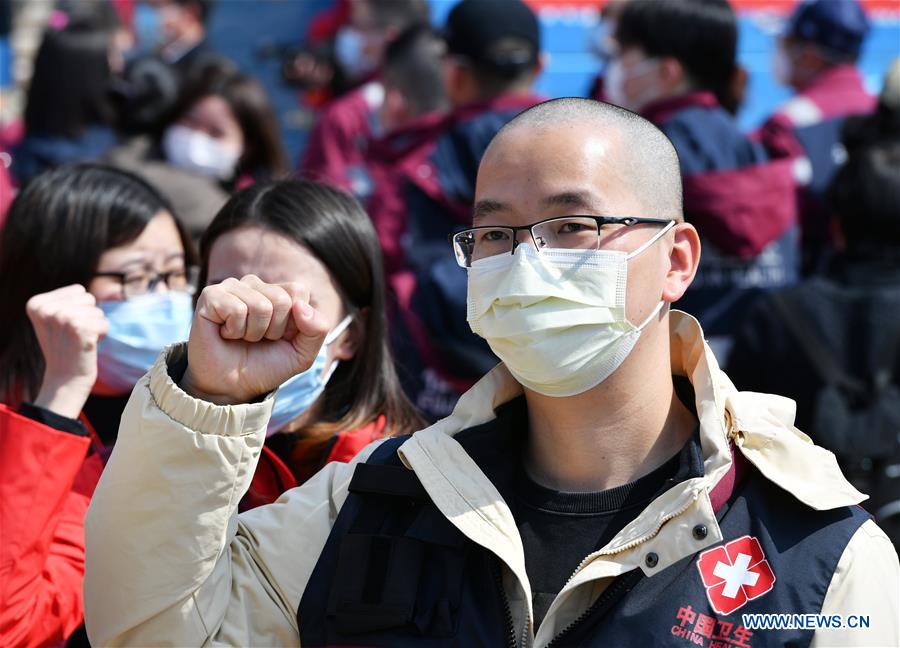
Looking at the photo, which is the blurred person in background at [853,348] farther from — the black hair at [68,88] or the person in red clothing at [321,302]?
the black hair at [68,88]

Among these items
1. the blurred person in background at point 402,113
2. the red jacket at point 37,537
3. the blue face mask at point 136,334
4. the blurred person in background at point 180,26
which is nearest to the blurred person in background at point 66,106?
the blurred person in background at point 180,26

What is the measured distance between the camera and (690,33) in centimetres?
504

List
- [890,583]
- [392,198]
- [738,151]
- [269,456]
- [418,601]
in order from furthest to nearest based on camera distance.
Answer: [392,198]
[738,151]
[269,456]
[418,601]
[890,583]

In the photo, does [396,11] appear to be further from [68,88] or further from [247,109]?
[68,88]

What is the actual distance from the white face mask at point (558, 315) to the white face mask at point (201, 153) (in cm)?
368

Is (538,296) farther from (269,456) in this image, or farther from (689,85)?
(689,85)

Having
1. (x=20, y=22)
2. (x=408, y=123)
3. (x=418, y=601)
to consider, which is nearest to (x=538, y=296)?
(x=418, y=601)

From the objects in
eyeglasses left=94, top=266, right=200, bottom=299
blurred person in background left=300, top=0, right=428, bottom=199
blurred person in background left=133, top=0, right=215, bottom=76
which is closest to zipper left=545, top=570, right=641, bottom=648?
eyeglasses left=94, top=266, right=200, bottom=299

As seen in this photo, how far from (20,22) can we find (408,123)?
551 cm

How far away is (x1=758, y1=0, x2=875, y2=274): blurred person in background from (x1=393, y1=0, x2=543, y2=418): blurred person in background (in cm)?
113

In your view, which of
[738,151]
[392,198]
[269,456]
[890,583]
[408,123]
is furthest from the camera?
[408,123]

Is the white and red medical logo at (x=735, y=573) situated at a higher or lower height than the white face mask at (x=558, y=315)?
lower

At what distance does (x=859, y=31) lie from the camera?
20.3ft

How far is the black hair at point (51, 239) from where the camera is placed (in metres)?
3.48
